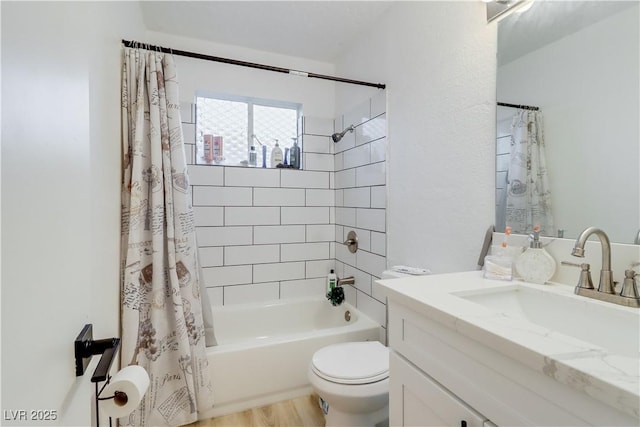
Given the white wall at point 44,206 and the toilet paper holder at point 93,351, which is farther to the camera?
the toilet paper holder at point 93,351

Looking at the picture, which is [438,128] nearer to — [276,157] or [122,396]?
[276,157]

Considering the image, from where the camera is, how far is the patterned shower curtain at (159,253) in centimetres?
141

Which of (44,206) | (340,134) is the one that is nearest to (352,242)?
(340,134)

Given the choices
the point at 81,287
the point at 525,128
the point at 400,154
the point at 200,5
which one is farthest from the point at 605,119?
the point at 200,5

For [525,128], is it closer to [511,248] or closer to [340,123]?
[511,248]

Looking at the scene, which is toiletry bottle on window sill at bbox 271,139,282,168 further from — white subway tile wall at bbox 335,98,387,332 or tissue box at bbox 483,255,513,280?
tissue box at bbox 483,255,513,280

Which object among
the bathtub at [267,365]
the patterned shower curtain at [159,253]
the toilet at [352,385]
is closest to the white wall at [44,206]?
the patterned shower curtain at [159,253]

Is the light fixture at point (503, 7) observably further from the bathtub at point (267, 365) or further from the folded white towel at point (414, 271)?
the bathtub at point (267, 365)

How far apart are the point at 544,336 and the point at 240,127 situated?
2325 mm

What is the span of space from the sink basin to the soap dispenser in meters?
0.07

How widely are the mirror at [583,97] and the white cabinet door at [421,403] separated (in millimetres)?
661

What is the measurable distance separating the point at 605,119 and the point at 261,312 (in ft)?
7.22

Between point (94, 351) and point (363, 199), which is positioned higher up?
point (363, 199)

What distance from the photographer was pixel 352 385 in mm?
1251
